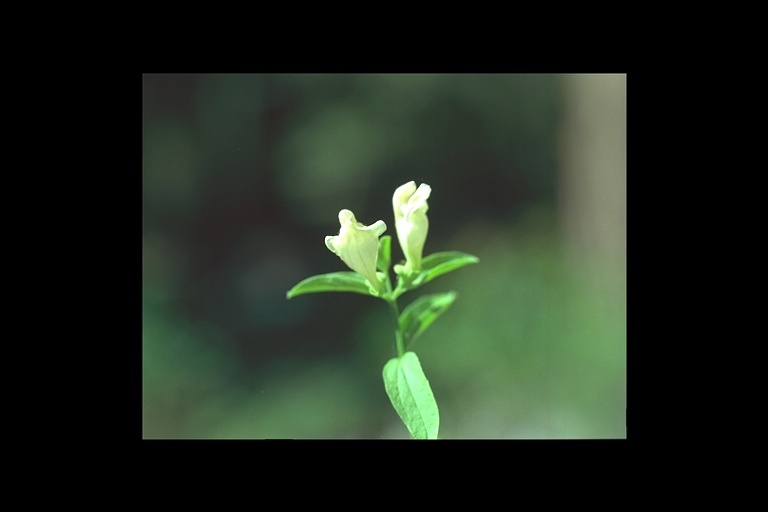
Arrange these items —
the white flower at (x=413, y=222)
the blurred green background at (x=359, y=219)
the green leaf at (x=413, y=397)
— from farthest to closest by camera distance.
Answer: the blurred green background at (x=359, y=219), the white flower at (x=413, y=222), the green leaf at (x=413, y=397)

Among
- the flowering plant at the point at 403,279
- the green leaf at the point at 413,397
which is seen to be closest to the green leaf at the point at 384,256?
the flowering plant at the point at 403,279

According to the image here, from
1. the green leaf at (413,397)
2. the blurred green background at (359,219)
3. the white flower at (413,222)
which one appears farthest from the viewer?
the blurred green background at (359,219)

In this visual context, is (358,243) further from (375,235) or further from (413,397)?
(413,397)

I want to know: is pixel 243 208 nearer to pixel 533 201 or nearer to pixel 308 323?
pixel 308 323

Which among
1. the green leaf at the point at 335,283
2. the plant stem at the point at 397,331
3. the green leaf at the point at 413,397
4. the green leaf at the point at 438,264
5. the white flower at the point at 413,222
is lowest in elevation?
the green leaf at the point at 413,397

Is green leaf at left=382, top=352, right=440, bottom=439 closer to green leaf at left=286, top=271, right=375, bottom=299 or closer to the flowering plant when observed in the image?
the flowering plant

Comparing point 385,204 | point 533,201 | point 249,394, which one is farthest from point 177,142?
point 533,201

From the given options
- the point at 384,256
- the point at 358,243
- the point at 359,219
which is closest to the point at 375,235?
A: the point at 358,243

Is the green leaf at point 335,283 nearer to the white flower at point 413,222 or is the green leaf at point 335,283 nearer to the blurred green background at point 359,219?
the white flower at point 413,222
